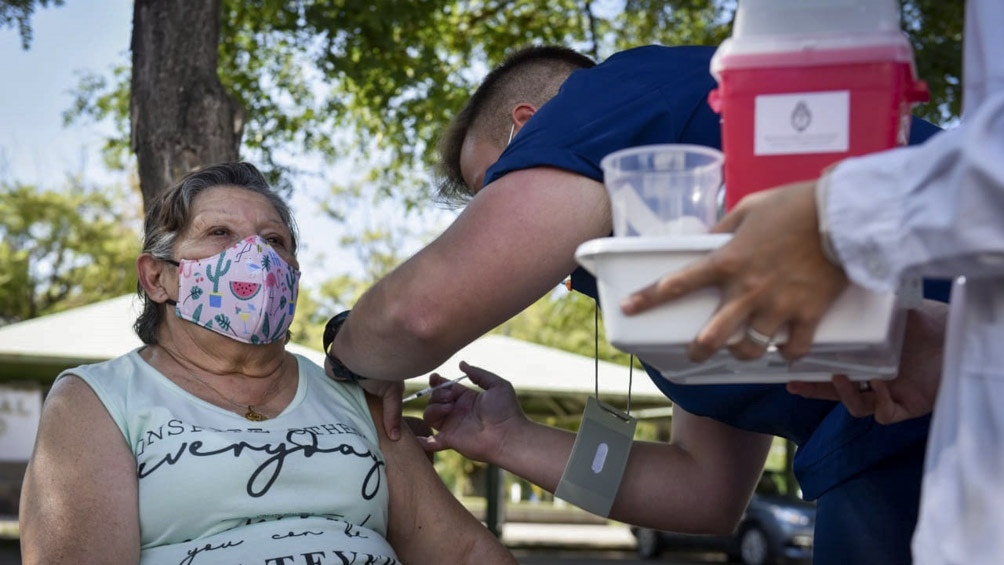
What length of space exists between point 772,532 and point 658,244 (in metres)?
14.2

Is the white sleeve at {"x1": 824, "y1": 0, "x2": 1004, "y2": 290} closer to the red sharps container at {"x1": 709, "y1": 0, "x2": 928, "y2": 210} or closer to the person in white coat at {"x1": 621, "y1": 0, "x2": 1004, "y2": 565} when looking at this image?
the person in white coat at {"x1": 621, "y1": 0, "x2": 1004, "y2": 565}

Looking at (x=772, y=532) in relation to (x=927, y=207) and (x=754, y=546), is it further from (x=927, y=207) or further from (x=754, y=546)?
(x=927, y=207)

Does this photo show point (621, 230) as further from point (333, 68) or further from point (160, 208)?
point (333, 68)

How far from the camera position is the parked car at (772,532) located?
14.5 metres

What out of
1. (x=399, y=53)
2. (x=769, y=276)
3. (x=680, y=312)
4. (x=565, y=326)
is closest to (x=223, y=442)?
(x=680, y=312)

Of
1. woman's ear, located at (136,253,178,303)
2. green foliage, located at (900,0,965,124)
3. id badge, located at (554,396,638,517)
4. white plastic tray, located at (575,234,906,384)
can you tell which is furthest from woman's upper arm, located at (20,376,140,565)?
green foliage, located at (900,0,965,124)

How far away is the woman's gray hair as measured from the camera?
2.89 meters

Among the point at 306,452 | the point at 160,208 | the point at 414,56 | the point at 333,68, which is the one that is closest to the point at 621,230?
the point at 306,452

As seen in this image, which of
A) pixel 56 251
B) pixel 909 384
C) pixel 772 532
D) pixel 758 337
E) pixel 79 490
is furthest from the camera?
pixel 56 251

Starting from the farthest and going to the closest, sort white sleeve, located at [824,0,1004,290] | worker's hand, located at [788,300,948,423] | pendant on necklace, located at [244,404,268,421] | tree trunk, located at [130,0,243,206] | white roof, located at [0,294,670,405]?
white roof, located at [0,294,670,405] < tree trunk, located at [130,0,243,206] < pendant on necklace, located at [244,404,268,421] < worker's hand, located at [788,300,948,423] < white sleeve, located at [824,0,1004,290]

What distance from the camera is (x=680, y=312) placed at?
1.33m

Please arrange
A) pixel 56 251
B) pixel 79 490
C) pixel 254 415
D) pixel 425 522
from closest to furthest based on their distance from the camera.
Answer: pixel 79 490 → pixel 254 415 → pixel 425 522 → pixel 56 251

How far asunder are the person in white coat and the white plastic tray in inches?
1.0

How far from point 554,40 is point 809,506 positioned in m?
8.42
